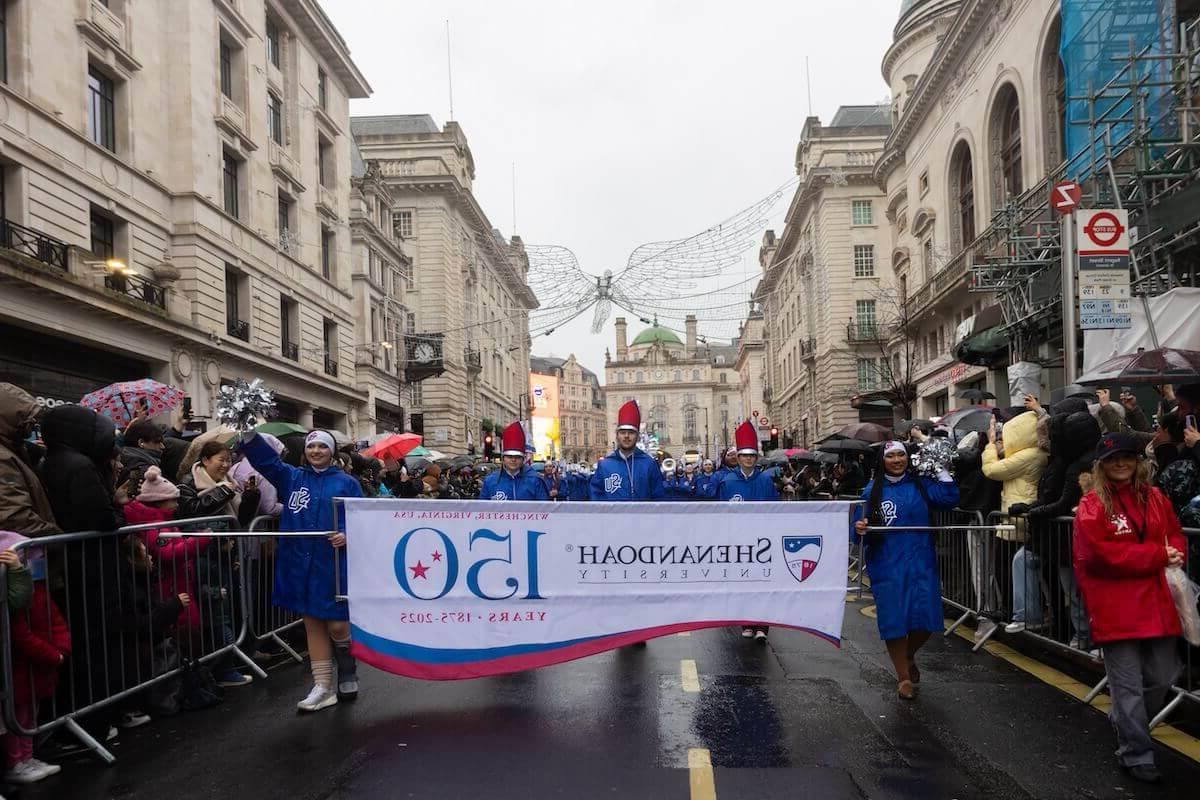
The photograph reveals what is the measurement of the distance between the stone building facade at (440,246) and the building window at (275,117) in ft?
52.0

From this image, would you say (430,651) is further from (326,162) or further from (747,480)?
(326,162)

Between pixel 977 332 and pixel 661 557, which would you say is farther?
pixel 977 332

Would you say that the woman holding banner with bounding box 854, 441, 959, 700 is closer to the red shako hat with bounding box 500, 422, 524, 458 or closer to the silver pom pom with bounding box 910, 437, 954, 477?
the silver pom pom with bounding box 910, 437, 954, 477

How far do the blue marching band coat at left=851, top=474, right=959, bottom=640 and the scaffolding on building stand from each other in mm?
9586

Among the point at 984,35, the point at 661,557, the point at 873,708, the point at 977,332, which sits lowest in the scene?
the point at 873,708

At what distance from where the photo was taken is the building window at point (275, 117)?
33219 mm

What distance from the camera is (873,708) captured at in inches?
250

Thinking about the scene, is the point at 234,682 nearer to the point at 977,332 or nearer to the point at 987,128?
the point at 977,332

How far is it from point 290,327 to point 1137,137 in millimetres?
26946

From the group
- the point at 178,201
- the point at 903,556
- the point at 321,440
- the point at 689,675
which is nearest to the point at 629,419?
the point at 689,675

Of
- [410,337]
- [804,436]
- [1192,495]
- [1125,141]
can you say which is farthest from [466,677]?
[804,436]

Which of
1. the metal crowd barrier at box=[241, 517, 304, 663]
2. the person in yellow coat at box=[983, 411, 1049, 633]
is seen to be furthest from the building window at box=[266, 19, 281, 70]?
the person in yellow coat at box=[983, 411, 1049, 633]

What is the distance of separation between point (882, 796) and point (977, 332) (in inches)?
908

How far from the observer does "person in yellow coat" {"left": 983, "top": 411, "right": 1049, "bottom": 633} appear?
7.85 m
